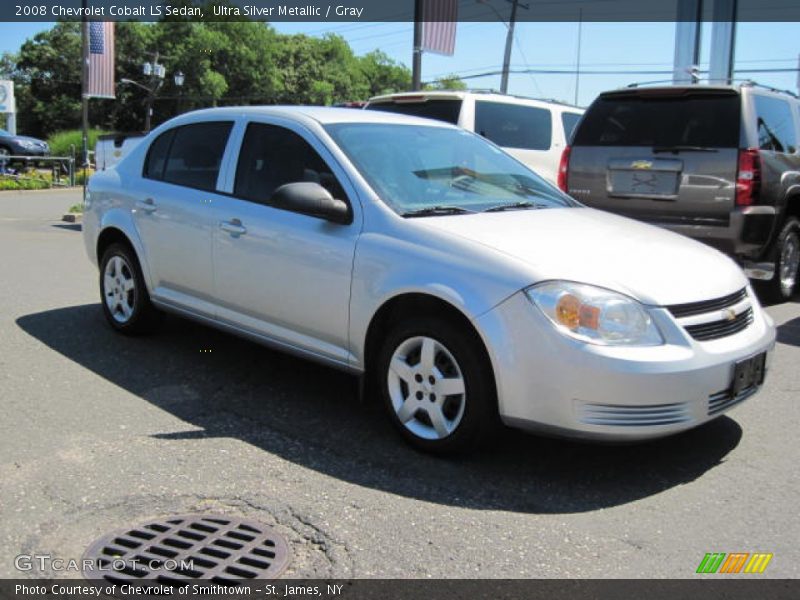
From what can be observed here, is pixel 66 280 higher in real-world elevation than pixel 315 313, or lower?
lower

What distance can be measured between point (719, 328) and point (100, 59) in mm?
24128

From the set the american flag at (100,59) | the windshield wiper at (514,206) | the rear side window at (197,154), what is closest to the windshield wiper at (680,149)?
the windshield wiper at (514,206)

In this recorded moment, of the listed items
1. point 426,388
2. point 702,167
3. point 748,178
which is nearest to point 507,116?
point 702,167

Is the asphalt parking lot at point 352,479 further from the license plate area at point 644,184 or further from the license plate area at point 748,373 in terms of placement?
the license plate area at point 644,184

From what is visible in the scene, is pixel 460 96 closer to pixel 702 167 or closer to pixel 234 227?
pixel 702 167

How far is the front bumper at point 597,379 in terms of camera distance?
348cm

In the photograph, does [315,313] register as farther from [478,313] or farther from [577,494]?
[577,494]

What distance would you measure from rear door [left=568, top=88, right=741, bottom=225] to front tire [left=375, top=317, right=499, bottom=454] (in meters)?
4.11

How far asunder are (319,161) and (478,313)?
1.51 m

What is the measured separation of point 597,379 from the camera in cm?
347

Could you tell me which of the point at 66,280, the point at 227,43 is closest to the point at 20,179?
the point at 66,280

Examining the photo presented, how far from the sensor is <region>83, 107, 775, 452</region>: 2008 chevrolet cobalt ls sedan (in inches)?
140

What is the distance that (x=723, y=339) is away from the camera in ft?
12.5

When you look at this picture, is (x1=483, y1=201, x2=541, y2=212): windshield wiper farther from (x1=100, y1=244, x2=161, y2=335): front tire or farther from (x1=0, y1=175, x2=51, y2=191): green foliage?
(x1=0, y1=175, x2=51, y2=191): green foliage
